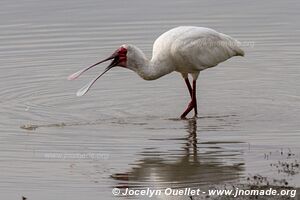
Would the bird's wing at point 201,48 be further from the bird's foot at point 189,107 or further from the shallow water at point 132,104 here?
the shallow water at point 132,104

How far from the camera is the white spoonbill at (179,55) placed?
539 inches

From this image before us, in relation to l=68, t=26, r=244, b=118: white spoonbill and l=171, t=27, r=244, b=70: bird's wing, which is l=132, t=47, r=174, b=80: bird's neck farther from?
l=171, t=27, r=244, b=70: bird's wing

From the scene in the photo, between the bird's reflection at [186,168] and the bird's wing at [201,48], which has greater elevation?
the bird's wing at [201,48]

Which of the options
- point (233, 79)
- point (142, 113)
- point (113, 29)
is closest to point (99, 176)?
point (142, 113)

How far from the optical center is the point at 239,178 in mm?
10609

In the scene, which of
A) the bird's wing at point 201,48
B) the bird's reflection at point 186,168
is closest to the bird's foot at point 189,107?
the bird's wing at point 201,48

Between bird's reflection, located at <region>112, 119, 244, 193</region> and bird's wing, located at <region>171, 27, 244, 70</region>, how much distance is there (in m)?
1.89

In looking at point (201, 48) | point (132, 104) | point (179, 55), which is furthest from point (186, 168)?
point (132, 104)

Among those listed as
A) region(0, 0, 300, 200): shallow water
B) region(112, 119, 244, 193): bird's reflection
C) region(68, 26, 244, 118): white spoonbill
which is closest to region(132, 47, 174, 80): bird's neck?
region(68, 26, 244, 118): white spoonbill

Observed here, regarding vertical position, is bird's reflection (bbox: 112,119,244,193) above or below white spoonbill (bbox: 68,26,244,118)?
below

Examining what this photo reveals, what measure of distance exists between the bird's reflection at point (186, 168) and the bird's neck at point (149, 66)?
1616 mm

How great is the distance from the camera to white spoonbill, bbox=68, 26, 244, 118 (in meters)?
13.7

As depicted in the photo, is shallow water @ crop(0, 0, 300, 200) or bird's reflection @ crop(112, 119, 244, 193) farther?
shallow water @ crop(0, 0, 300, 200)

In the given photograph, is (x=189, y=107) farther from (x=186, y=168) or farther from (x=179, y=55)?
(x=186, y=168)
